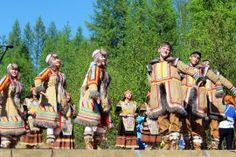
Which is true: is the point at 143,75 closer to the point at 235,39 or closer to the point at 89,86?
the point at 235,39

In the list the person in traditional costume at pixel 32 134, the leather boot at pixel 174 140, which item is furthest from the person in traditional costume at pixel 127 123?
the leather boot at pixel 174 140

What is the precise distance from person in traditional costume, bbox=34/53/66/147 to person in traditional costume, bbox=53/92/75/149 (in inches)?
5.7

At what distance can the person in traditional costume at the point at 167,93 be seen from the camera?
437 inches

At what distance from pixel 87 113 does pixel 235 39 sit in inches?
587

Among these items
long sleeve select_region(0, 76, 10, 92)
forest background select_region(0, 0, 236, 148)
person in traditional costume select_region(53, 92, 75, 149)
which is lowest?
person in traditional costume select_region(53, 92, 75, 149)

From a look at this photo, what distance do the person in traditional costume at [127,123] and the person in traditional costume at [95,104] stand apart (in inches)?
260

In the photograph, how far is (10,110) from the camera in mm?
12258

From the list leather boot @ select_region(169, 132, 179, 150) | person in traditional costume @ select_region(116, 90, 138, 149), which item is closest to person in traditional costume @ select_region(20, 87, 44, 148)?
person in traditional costume @ select_region(116, 90, 138, 149)

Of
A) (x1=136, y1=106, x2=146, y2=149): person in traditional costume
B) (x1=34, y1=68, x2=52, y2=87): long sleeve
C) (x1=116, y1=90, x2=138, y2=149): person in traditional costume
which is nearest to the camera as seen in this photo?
(x1=34, y1=68, x2=52, y2=87): long sleeve

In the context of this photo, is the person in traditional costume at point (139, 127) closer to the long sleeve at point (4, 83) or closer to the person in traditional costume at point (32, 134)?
the person in traditional costume at point (32, 134)

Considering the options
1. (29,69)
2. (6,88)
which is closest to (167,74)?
(6,88)

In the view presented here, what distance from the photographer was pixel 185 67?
11.5 m

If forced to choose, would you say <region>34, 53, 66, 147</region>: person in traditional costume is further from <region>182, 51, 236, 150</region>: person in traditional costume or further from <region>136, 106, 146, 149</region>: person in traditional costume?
<region>136, 106, 146, 149</region>: person in traditional costume

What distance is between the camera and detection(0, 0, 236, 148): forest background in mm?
26188
